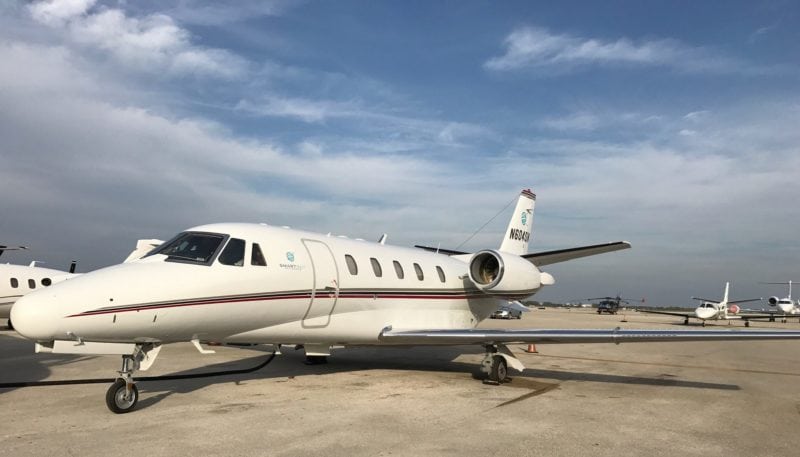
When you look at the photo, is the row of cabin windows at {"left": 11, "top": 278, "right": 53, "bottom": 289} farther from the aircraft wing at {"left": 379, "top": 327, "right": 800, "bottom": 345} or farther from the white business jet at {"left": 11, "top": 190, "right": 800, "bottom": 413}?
the aircraft wing at {"left": 379, "top": 327, "right": 800, "bottom": 345}

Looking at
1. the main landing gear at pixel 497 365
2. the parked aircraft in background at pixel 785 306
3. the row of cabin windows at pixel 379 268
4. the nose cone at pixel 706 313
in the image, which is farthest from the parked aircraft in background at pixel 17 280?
the parked aircraft in background at pixel 785 306

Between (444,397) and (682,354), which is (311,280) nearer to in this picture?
(444,397)

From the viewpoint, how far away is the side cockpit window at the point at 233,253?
8.04 metres

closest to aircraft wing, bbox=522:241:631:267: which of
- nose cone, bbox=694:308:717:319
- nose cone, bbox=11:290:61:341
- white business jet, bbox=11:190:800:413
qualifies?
white business jet, bbox=11:190:800:413

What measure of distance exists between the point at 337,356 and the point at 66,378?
6153 mm

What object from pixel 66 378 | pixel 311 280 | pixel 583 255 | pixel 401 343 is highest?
pixel 583 255

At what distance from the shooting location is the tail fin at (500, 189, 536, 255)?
16062mm

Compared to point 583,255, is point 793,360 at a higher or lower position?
lower

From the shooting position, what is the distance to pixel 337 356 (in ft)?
46.5

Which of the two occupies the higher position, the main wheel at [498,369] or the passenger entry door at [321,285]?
the passenger entry door at [321,285]

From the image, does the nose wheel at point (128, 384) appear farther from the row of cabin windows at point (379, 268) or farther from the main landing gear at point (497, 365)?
the main landing gear at point (497, 365)

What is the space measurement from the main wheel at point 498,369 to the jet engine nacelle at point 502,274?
8.83 ft

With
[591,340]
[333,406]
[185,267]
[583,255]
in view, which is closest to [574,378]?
[591,340]

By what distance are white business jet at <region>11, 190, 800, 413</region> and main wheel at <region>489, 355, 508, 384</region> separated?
2cm
